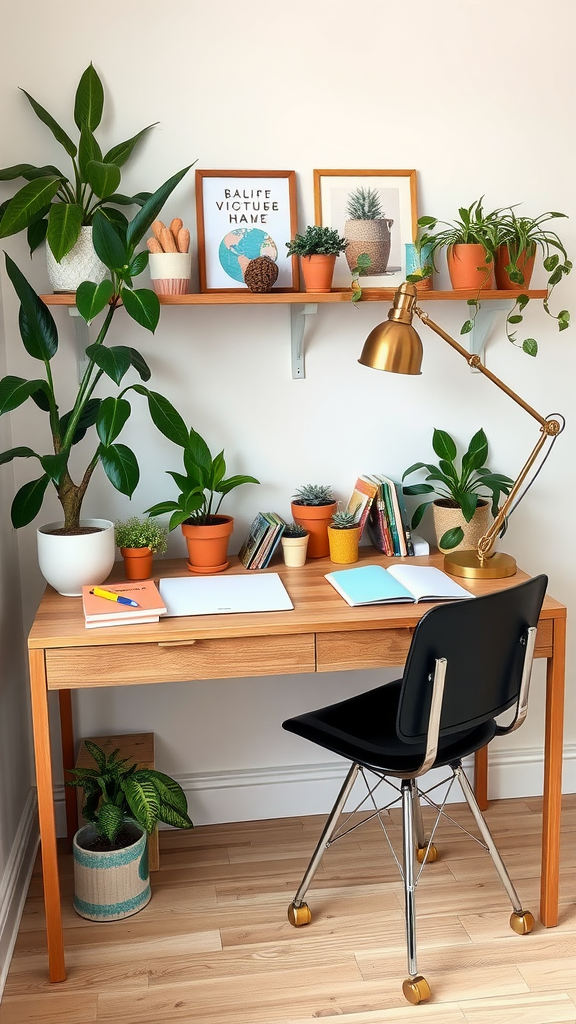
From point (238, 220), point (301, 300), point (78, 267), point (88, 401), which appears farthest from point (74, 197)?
point (301, 300)

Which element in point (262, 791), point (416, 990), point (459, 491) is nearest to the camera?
point (416, 990)

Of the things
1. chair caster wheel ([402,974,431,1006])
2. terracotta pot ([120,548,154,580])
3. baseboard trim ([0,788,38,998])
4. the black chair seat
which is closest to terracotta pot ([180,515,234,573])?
terracotta pot ([120,548,154,580])

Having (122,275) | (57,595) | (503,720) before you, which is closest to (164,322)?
(122,275)

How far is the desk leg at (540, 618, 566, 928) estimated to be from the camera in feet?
6.97

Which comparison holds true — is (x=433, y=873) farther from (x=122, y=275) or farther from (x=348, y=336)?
(x=122, y=275)

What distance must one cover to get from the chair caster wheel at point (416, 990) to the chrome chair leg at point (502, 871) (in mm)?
312

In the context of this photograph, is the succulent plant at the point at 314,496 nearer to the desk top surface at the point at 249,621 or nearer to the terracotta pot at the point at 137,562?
the desk top surface at the point at 249,621

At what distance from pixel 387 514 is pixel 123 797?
3.15ft

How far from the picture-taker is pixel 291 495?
8.43 ft

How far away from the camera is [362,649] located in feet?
6.68

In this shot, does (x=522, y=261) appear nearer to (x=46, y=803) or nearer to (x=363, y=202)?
(x=363, y=202)

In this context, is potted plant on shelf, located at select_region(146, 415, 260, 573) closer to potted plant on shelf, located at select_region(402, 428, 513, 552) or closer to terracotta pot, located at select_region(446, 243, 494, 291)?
potted plant on shelf, located at select_region(402, 428, 513, 552)

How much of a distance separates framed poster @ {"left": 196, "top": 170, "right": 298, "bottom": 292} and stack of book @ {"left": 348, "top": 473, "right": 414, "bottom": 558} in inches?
24.0

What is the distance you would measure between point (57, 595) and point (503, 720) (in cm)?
135
